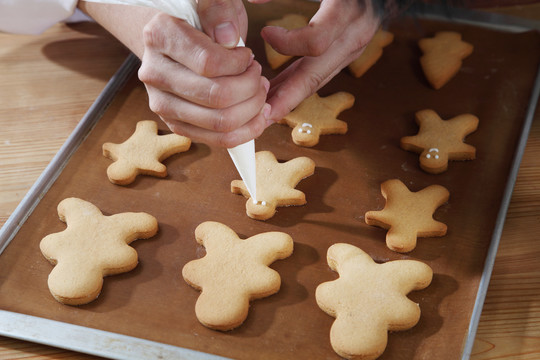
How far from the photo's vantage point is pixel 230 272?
3.06 feet

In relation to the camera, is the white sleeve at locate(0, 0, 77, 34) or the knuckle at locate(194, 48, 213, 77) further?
the white sleeve at locate(0, 0, 77, 34)

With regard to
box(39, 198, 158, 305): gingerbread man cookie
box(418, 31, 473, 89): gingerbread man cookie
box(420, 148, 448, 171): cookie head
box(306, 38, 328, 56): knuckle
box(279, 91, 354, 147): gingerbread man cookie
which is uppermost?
box(306, 38, 328, 56): knuckle

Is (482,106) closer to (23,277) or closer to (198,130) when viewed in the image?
(198,130)

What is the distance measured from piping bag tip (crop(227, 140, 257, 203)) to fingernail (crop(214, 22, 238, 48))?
175mm

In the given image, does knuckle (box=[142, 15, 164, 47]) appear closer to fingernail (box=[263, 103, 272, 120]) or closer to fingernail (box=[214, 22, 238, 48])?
fingernail (box=[214, 22, 238, 48])

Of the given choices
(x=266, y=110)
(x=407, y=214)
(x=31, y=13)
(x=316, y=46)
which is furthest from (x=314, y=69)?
(x=31, y=13)

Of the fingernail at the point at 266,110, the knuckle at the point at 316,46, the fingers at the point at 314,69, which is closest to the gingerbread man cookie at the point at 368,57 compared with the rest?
the fingers at the point at 314,69

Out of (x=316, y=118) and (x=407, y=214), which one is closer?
(x=407, y=214)

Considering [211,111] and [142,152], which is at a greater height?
[211,111]

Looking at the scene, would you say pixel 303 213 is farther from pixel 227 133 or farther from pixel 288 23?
pixel 288 23

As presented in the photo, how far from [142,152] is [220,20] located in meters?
0.38

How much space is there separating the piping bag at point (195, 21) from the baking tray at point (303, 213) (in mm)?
72

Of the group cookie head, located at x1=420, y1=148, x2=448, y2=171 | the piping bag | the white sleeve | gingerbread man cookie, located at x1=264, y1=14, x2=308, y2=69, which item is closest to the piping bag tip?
the piping bag

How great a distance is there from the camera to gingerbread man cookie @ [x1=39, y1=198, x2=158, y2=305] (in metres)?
0.91
